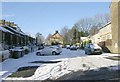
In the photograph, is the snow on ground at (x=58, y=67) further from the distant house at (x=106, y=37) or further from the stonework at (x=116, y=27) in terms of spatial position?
the distant house at (x=106, y=37)

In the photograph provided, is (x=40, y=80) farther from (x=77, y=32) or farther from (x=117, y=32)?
(x=77, y=32)

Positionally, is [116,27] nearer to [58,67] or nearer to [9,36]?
[9,36]

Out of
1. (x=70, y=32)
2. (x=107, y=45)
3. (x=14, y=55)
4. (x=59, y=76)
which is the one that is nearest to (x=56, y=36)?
(x=70, y=32)

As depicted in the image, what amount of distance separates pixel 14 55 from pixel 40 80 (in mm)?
19411

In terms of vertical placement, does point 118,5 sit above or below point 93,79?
above

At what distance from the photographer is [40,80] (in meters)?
12.3

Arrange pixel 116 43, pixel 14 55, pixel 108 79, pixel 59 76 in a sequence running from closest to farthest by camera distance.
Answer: pixel 108 79, pixel 59 76, pixel 14 55, pixel 116 43

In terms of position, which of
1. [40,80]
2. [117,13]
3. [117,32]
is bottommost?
[40,80]

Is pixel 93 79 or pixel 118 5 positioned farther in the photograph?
pixel 118 5

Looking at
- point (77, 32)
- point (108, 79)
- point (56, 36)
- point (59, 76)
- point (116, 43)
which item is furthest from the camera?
point (56, 36)

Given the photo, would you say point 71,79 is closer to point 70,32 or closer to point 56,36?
point 70,32

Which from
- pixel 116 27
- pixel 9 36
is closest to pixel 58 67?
pixel 9 36

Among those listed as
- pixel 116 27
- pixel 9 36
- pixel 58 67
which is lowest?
pixel 58 67

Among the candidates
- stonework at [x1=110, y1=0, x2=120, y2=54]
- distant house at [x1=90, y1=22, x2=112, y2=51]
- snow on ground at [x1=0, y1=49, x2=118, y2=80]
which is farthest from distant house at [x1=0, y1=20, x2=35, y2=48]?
distant house at [x1=90, y1=22, x2=112, y2=51]
